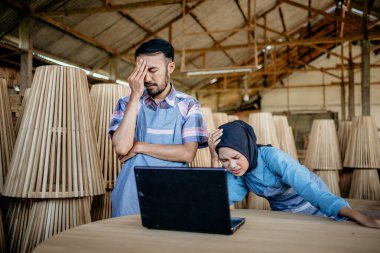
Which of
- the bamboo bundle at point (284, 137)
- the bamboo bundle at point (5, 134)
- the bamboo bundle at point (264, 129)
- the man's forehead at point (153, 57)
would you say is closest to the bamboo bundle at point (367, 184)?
the bamboo bundle at point (284, 137)

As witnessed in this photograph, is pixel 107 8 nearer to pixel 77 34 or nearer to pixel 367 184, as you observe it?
pixel 77 34

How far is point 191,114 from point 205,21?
931 centimetres

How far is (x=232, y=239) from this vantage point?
3.93 feet

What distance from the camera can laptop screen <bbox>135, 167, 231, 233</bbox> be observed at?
1.18 metres

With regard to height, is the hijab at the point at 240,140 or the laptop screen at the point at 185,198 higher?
the hijab at the point at 240,140

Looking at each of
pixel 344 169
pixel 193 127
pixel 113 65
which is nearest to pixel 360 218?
pixel 193 127

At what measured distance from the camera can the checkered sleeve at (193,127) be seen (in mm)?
1988

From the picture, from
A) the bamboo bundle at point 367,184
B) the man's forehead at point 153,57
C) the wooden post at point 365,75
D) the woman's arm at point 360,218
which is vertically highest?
the wooden post at point 365,75

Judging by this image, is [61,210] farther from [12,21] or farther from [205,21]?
[205,21]

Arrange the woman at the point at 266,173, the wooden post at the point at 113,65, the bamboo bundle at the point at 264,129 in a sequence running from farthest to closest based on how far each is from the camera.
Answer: the wooden post at the point at 113,65 < the bamboo bundle at the point at 264,129 < the woman at the point at 266,173

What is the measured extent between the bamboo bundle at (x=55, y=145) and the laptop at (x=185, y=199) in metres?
0.69

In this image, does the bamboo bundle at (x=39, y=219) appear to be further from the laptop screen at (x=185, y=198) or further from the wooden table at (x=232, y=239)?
the laptop screen at (x=185, y=198)

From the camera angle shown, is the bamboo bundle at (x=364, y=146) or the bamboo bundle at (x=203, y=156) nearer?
the bamboo bundle at (x=203, y=156)

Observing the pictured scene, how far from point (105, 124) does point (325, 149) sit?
3114 mm
